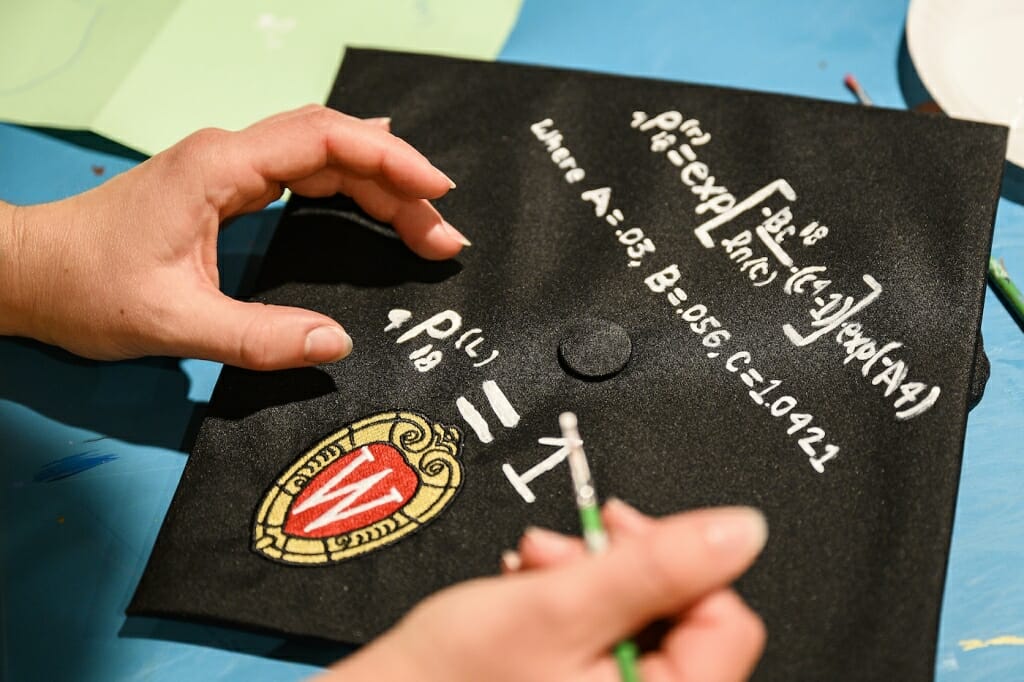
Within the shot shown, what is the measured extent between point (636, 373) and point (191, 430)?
412 mm

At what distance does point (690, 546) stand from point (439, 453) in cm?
27

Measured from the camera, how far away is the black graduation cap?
59 centimetres

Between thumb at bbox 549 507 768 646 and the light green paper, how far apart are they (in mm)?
693

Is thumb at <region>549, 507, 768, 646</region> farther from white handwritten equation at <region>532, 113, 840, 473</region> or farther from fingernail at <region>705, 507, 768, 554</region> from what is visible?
white handwritten equation at <region>532, 113, 840, 473</region>

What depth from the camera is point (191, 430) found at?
0.75m

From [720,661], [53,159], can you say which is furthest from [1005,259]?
[53,159]

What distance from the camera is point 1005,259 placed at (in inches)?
31.5

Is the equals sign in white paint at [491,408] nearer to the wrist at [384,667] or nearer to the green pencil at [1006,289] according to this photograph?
the wrist at [384,667]

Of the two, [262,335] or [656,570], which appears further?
[262,335]

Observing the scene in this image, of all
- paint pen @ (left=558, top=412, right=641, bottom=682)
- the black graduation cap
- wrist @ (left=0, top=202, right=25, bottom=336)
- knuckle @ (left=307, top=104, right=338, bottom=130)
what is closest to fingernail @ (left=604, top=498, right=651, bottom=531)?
paint pen @ (left=558, top=412, right=641, bottom=682)

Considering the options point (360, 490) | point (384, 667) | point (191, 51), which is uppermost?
point (191, 51)

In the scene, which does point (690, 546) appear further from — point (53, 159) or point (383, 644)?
point (53, 159)

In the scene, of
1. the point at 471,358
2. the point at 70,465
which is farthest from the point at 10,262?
the point at 471,358

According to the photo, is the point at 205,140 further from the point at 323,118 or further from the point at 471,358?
the point at 471,358
